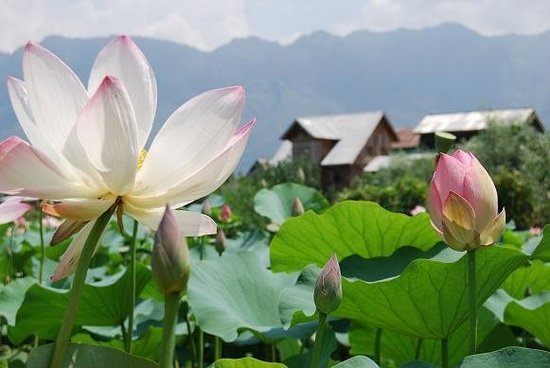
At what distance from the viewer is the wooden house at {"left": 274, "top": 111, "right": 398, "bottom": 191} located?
24.7 metres

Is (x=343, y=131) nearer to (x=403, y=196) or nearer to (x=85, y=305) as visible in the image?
(x=403, y=196)

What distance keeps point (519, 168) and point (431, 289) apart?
15646 mm

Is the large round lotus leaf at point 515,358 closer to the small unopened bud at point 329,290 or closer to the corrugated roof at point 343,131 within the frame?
the small unopened bud at point 329,290

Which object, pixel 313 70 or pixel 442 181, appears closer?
pixel 442 181

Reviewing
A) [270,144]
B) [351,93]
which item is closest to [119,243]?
[270,144]

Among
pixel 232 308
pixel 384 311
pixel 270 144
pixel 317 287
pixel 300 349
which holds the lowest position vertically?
pixel 270 144

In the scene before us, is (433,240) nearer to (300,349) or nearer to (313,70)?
(300,349)

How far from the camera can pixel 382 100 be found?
145375mm

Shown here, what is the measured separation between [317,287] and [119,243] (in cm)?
174

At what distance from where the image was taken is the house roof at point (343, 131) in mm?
24719

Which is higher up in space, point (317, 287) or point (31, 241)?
point (317, 287)

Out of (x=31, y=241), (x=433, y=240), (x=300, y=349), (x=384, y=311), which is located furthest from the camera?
(x=31, y=241)

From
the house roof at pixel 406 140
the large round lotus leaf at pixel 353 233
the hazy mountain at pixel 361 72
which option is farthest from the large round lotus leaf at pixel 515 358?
the hazy mountain at pixel 361 72

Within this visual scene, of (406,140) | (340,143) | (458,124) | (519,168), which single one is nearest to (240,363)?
(519,168)
